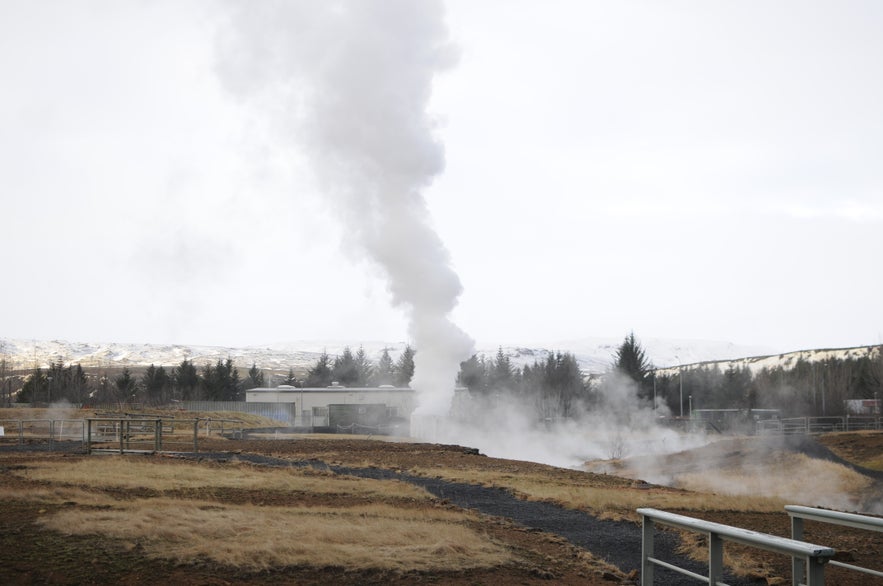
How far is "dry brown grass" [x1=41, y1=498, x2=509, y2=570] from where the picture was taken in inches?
463

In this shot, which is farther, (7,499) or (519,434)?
(519,434)

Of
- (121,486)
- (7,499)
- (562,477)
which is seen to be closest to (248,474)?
(121,486)

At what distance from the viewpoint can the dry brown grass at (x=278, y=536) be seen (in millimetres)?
11750

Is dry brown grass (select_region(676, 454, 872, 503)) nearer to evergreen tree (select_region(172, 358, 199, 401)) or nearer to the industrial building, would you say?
the industrial building

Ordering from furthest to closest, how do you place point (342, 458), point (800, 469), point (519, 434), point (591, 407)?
point (591, 407), point (519, 434), point (800, 469), point (342, 458)

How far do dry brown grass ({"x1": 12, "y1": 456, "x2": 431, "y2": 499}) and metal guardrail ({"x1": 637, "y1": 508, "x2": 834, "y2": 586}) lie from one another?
13.7 meters

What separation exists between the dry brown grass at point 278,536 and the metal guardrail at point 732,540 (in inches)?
173

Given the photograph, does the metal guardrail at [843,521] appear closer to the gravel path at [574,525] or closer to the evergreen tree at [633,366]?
the gravel path at [574,525]

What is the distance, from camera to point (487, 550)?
13461mm

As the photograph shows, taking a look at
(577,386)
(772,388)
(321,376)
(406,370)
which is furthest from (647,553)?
(321,376)

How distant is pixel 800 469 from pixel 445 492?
1024 inches

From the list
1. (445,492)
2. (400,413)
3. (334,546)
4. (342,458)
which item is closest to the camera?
(334,546)

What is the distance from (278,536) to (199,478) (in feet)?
34.0

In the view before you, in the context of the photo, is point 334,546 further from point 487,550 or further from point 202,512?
point 202,512
